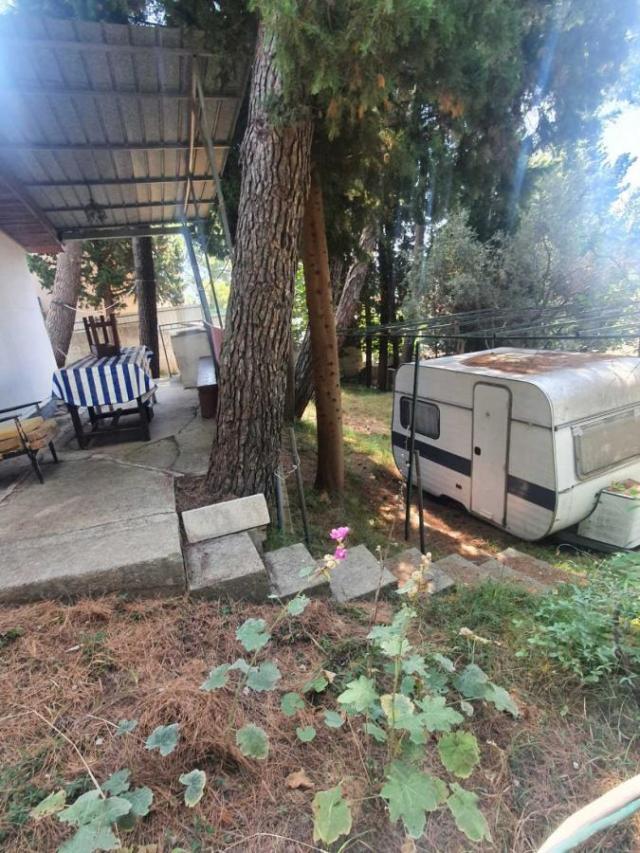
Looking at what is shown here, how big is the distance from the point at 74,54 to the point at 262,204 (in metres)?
1.72

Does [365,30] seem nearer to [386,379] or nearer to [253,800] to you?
[253,800]

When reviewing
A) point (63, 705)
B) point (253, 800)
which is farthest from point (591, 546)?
point (63, 705)

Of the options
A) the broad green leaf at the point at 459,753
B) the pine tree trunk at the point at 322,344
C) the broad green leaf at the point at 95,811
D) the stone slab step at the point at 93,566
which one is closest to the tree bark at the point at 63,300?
the pine tree trunk at the point at 322,344

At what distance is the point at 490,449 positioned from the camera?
482 centimetres

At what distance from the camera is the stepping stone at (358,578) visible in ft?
8.13

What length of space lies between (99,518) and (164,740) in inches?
79.4

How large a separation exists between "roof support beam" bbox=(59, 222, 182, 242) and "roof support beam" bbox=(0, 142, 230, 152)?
2.56 m

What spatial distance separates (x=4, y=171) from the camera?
4.42 m

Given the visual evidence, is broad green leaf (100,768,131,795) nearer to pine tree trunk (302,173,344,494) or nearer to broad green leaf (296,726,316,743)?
broad green leaf (296,726,316,743)

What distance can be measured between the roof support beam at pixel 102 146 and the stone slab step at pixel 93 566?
12.9 ft

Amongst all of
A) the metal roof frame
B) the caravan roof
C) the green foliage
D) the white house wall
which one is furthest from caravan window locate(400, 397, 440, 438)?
the white house wall

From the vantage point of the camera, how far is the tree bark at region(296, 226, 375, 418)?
7.11 meters

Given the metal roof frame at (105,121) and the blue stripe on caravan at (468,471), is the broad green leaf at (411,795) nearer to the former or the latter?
the blue stripe on caravan at (468,471)

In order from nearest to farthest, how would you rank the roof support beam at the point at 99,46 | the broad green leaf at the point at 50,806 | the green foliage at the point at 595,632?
1. the broad green leaf at the point at 50,806
2. the green foliage at the point at 595,632
3. the roof support beam at the point at 99,46
